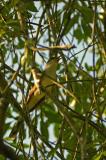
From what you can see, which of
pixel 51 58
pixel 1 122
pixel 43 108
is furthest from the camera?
pixel 43 108

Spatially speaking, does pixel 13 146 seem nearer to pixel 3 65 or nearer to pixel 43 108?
pixel 3 65

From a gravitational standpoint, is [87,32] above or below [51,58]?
above

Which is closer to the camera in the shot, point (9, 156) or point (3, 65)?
point (3, 65)

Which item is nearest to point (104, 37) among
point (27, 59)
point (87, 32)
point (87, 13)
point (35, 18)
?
point (87, 13)

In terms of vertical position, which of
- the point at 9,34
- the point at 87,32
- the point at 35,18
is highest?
the point at 87,32

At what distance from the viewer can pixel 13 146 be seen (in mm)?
1747

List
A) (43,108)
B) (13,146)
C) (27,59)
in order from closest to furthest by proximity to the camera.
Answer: (27,59)
(13,146)
(43,108)

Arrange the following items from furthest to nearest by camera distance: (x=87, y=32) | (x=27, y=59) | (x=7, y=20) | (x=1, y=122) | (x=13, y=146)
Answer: (x=87, y=32) → (x=1, y=122) → (x=13, y=146) → (x=7, y=20) → (x=27, y=59)

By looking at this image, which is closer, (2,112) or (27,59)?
(27,59)

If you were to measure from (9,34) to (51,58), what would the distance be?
0.16 m

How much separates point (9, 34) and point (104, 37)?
0.60m

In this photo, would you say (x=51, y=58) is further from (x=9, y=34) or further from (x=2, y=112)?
(x=2, y=112)

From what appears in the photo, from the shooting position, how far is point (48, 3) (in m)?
1.47

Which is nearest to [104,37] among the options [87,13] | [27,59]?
[87,13]
